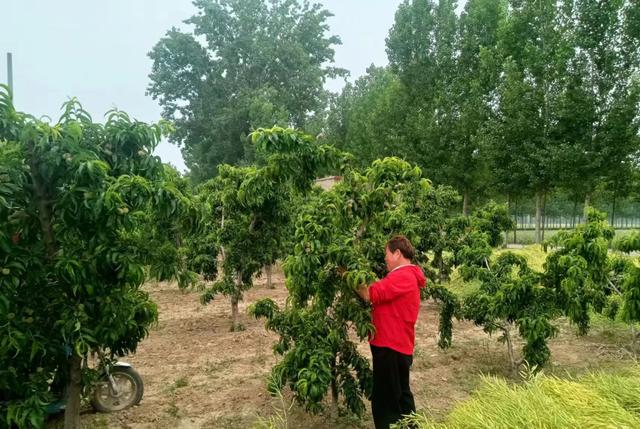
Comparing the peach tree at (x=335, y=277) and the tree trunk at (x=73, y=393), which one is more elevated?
the peach tree at (x=335, y=277)

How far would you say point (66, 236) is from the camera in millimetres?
3514

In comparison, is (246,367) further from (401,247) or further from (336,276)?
(401,247)

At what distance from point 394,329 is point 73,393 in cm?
261

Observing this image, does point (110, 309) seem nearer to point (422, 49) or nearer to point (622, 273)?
point (622, 273)

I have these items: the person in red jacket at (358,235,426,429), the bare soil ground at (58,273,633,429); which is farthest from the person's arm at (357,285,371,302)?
the bare soil ground at (58,273,633,429)

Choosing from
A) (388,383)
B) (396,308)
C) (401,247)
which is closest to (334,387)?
(388,383)

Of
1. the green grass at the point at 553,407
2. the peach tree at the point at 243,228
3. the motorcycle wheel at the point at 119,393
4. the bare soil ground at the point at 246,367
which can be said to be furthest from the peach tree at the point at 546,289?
the motorcycle wheel at the point at 119,393

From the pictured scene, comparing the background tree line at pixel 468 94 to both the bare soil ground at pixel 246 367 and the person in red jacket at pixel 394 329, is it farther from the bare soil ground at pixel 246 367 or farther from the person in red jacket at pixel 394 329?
the person in red jacket at pixel 394 329

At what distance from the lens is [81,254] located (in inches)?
140

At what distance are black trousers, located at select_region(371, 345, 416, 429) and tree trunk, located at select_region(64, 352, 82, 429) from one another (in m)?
2.34

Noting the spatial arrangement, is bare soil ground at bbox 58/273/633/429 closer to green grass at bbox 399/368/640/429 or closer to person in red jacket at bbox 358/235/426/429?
person in red jacket at bbox 358/235/426/429

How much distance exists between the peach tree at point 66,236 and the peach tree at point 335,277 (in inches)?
45.5

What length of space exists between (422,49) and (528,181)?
9.11 meters

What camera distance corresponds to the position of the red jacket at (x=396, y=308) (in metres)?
4.06
